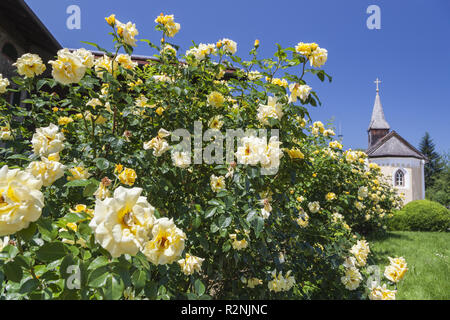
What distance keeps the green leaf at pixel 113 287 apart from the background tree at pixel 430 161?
138 ft

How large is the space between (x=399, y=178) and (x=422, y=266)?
2266 cm

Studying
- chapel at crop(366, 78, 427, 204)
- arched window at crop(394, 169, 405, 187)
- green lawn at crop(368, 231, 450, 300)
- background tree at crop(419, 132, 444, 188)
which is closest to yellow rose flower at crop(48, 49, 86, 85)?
green lawn at crop(368, 231, 450, 300)

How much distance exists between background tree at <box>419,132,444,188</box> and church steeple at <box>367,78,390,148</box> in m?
8.54

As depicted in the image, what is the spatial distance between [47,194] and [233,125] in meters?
1.00

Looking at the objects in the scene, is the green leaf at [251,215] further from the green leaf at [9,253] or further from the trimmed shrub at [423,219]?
the trimmed shrub at [423,219]

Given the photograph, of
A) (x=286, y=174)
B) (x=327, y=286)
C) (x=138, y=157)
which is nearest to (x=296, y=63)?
(x=286, y=174)

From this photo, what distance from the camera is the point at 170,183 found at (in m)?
1.41

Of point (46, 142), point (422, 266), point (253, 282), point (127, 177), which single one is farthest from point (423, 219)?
point (46, 142)

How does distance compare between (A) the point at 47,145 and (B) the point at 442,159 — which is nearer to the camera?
(A) the point at 47,145

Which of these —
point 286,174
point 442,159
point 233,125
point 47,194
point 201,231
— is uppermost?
point 442,159

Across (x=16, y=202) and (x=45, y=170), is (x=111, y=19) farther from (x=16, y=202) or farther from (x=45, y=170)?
(x=16, y=202)

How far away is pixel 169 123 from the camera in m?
1.70

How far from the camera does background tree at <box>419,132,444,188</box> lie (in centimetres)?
3541
